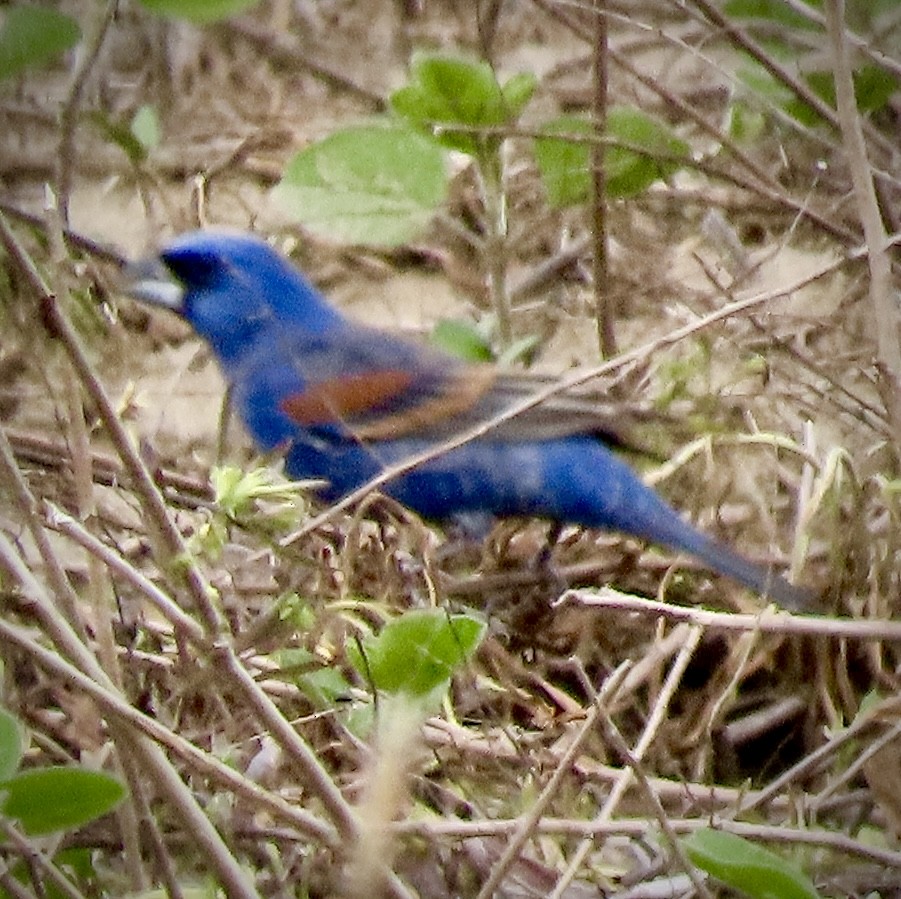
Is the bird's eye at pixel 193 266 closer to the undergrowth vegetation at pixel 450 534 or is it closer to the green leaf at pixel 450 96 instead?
the undergrowth vegetation at pixel 450 534

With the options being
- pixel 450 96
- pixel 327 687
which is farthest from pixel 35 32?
pixel 450 96

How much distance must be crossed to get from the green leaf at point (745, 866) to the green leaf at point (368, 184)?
5.82 ft

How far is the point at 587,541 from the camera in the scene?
290 centimetres

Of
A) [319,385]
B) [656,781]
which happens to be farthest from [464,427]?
[656,781]

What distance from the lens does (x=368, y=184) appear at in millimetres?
2871

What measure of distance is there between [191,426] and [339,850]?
2.09m

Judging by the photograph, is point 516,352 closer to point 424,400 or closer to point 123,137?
point 424,400

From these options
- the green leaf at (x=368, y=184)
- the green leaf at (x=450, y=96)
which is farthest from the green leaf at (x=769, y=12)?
the green leaf at (x=368, y=184)

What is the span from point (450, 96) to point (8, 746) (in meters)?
1.77

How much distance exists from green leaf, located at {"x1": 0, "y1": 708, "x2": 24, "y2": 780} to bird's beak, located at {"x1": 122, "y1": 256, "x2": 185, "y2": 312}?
195cm

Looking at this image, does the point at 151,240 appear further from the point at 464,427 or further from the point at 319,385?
the point at 464,427

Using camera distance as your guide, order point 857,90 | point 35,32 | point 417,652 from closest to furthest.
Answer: point 35,32
point 417,652
point 857,90

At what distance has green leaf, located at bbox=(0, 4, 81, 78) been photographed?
1396mm

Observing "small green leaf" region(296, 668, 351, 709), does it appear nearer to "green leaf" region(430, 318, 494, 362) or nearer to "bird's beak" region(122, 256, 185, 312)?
"green leaf" region(430, 318, 494, 362)
